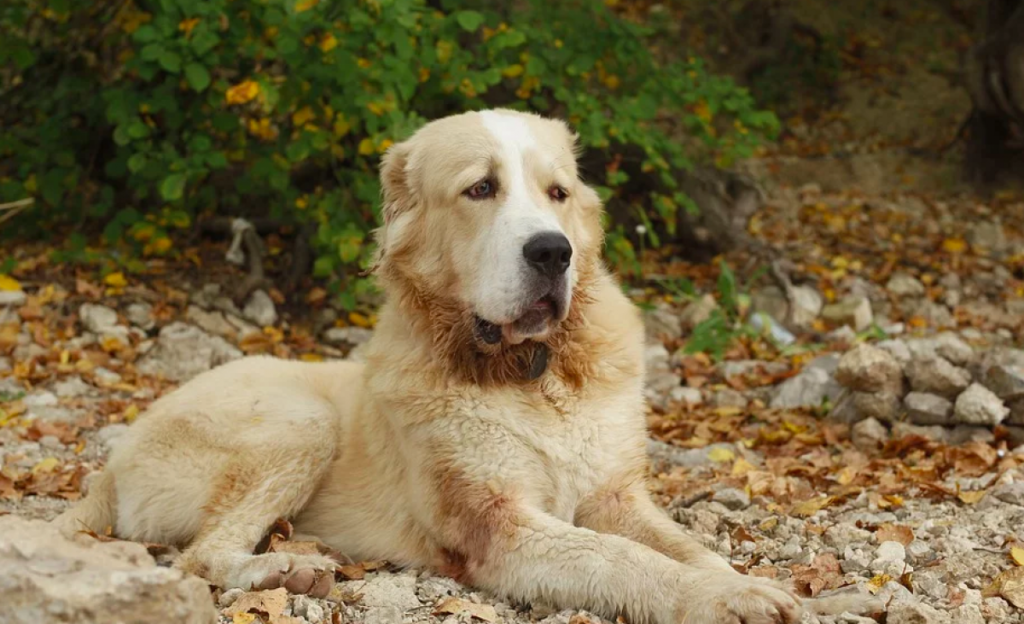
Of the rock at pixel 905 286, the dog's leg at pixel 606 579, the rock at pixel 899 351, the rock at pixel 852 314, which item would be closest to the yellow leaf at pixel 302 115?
the rock at pixel 899 351

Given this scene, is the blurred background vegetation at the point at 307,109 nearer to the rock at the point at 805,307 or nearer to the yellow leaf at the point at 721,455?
the rock at the point at 805,307

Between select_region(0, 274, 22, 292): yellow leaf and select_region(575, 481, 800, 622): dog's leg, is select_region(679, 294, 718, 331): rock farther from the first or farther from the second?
select_region(0, 274, 22, 292): yellow leaf

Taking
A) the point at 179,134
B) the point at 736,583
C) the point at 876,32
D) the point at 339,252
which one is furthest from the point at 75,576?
the point at 876,32

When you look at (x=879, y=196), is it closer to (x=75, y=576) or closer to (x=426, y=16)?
(x=426, y=16)

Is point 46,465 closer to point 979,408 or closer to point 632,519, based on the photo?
point 632,519

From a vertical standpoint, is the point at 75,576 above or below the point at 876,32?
above

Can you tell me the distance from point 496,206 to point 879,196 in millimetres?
8195

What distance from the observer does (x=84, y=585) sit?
2.17 meters

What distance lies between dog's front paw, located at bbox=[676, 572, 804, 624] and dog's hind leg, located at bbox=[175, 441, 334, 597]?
44.4 inches

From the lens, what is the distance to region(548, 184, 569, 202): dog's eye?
12.2ft

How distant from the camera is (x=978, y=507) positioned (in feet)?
13.0

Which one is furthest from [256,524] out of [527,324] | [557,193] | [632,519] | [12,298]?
[12,298]

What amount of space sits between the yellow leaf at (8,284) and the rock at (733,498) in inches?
188

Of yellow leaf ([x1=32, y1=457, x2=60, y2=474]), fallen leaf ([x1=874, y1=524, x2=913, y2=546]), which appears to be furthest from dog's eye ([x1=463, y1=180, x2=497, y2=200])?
yellow leaf ([x1=32, y1=457, x2=60, y2=474])
